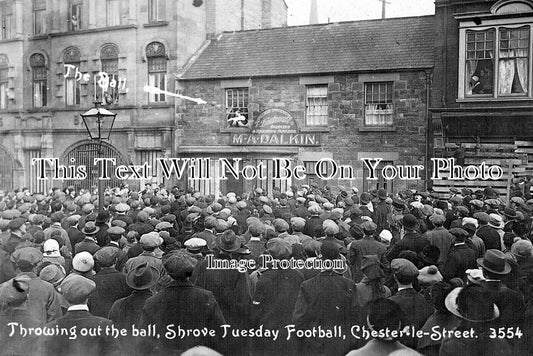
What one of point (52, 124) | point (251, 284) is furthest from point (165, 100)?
point (251, 284)

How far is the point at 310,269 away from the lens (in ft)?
17.0

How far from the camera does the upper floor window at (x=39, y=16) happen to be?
26.8 feet

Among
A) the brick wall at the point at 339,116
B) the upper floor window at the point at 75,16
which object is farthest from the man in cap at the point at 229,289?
the upper floor window at the point at 75,16

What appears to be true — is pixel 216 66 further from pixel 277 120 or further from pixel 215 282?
pixel 215 282

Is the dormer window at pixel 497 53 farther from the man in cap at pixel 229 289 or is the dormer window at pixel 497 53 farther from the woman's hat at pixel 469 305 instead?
the man in cap at pixel 229 289

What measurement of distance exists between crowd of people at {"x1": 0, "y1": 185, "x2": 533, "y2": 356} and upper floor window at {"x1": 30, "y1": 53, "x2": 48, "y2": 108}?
7.29 ft

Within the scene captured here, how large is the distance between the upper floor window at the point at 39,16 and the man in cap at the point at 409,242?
6264 mm

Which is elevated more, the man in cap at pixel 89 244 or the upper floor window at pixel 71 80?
the upper floor window at pixel 71 80

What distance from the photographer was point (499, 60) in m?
7.26

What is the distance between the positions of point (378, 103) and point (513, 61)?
2094 millimetres

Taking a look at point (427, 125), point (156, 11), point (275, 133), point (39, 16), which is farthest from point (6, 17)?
point (427, 125)

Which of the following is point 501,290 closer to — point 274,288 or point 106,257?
point 274,288

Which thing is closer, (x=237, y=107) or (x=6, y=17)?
(x=6, y=17)

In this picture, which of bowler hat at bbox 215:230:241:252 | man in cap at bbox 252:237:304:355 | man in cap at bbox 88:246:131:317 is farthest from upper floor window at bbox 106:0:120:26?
man in cap at bbox 252:237:304:355
